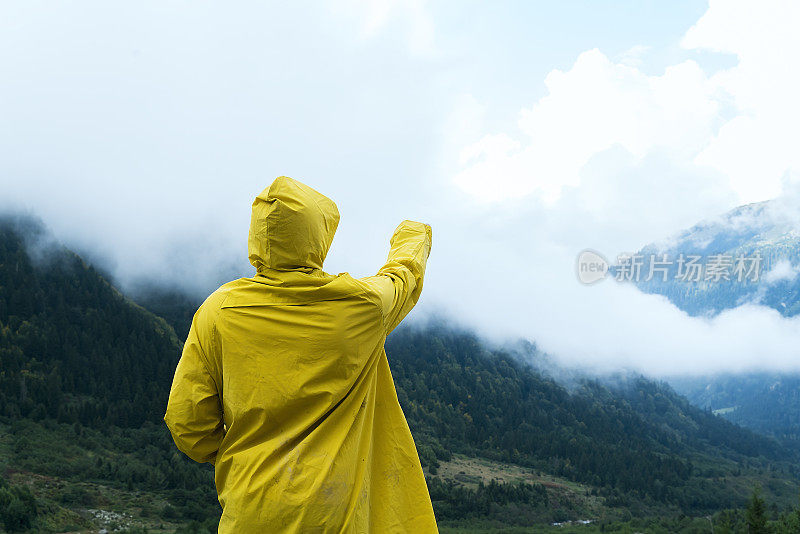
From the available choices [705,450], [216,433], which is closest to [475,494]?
[216,433]

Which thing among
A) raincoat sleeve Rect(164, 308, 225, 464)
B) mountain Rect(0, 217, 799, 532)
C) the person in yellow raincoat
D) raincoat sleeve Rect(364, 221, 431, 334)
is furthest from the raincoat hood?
mountain Rect(0, 217, 799, 532)

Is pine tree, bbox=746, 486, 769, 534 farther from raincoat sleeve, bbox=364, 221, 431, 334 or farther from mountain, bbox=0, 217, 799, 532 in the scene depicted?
raincoat sleeve, bbox=364, 221, 431, 334

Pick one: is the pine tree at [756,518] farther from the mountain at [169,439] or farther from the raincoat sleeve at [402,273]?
the raincoat sleeve at [402,273]

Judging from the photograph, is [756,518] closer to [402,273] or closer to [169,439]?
[402,273]

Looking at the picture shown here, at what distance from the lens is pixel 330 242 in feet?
10.1

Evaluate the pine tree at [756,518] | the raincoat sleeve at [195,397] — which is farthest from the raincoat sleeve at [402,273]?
the pine tree at [756,518]

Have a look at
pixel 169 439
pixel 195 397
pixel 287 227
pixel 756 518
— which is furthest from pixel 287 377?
pixel 169 439

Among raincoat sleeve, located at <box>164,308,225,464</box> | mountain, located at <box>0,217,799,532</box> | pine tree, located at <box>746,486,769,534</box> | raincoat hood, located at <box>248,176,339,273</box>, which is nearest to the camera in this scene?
raincoat hood, located at <box>248,176,339,273</box>

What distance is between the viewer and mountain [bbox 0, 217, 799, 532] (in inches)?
2425

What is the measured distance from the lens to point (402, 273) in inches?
128

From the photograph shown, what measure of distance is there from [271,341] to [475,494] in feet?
292

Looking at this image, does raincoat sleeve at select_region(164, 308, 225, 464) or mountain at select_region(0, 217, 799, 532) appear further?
mountain at select_region(0, 217, 799, 532)

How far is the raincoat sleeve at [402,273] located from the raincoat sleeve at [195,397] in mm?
839

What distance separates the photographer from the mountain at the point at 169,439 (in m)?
61.6
